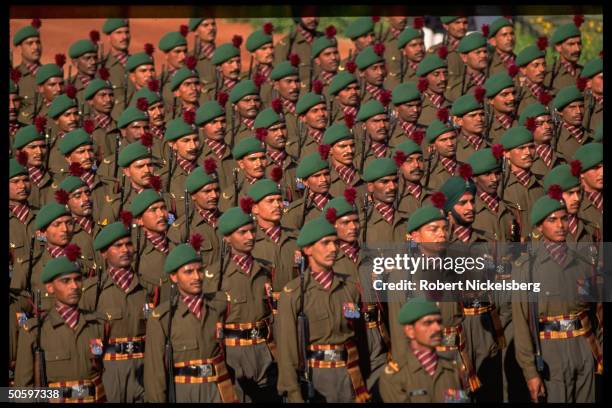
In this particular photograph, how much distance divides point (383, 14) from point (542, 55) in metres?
2.45

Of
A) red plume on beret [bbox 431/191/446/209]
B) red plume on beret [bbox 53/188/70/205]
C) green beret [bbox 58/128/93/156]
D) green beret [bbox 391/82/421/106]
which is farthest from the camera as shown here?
green beret [bbox 391/82/421/106]

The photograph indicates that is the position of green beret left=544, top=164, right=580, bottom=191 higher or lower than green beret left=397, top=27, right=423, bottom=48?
lower

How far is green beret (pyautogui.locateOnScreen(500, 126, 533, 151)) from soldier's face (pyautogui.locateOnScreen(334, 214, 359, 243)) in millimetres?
2472

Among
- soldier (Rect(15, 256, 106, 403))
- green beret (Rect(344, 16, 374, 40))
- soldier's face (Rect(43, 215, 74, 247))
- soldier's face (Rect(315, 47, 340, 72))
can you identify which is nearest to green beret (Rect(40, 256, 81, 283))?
soldier (Rect(15, 256, 106, 403))

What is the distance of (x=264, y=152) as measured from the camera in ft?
49.5

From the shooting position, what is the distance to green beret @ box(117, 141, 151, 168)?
14984 millimetres

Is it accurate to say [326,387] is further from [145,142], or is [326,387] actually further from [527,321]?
[145,142]

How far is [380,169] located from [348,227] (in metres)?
1.21

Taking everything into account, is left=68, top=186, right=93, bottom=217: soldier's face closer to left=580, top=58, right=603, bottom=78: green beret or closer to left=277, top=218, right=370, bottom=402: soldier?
left=277, top=218, right=370, bottom=402: soldier

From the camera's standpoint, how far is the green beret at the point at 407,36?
17.8m

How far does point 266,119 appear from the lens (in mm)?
15828

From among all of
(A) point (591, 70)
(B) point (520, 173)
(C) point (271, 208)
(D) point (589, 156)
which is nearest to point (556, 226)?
(D) point (589, 156)

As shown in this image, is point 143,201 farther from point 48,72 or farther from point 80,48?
point 80,48
